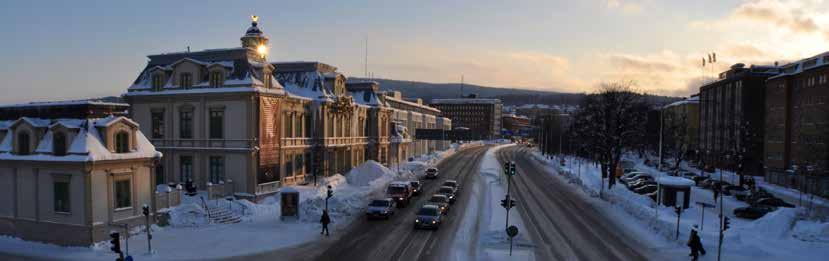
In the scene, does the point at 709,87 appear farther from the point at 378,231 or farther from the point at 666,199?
the point at 378,231

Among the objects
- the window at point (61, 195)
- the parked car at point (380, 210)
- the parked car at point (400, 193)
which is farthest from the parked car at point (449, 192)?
the window at point (61, 195)

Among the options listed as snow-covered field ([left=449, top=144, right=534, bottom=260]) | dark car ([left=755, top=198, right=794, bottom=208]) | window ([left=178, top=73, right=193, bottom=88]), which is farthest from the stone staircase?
dark car ([left=755, top=198, right=794, bottom=208])

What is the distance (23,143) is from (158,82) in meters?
15.9

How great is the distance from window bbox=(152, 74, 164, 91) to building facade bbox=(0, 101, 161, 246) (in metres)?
13.8

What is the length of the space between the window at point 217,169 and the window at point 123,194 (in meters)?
12.4

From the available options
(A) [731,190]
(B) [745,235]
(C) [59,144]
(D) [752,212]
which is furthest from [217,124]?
(A) [731,190]

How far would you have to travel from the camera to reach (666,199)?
40.5 metres

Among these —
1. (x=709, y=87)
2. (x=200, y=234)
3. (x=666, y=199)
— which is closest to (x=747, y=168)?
(x=709, y=87)

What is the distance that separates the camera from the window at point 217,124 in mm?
40375

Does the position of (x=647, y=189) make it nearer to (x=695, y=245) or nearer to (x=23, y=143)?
(x=695, y=245)

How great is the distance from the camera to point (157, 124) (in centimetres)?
4300

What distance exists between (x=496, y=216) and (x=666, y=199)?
49.2ft

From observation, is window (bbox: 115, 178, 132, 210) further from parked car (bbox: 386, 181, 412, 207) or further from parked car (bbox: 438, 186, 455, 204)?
parked car (bbox: 438, 186, 455, 204)

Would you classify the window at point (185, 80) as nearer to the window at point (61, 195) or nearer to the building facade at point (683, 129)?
the window at point (61, 195)
